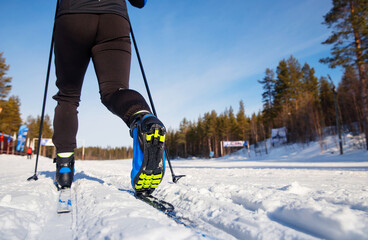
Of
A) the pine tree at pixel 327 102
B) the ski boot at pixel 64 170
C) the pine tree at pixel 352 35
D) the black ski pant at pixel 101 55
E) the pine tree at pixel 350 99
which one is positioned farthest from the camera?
the pine tree at pixel 327 102

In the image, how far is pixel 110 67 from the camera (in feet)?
4.02

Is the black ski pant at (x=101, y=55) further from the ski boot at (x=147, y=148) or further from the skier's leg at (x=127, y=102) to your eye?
the ski boot at (x=147, y=148)

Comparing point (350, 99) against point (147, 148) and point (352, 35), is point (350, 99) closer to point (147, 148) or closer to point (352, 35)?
point (352, 35)

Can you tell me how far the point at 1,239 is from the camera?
53cm

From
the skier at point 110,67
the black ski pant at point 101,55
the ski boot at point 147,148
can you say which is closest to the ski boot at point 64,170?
the skier at point 110,67

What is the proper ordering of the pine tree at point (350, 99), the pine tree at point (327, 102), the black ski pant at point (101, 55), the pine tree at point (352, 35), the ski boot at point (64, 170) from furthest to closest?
the pine tree at point (327, 102) < the pine tree at point (350, 99) < the pine tree at point (352, 35) < the ski boot at point (64, 170) < the black ski pant at point (101, 55)

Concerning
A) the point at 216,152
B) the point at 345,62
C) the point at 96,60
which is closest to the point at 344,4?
the point at 345,62

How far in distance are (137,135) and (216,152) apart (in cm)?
4272

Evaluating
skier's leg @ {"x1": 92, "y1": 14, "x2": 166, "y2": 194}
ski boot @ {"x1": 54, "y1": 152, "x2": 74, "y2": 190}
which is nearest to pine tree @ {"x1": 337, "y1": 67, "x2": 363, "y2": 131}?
skier's leg @ {"x1": 92, "y1": 14, "x2": 166, "y2": 194}

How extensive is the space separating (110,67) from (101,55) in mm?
89

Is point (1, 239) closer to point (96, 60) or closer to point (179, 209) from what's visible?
point (179, 209)

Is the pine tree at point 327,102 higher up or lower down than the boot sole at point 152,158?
higher up

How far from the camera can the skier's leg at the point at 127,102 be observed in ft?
A: 3.02

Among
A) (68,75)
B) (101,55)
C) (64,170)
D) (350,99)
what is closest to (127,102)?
(101,55)
